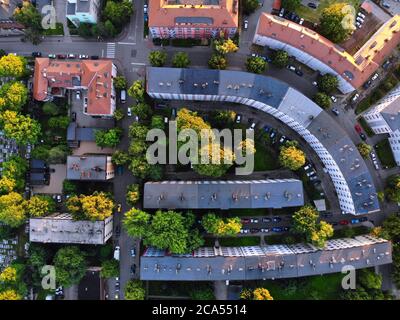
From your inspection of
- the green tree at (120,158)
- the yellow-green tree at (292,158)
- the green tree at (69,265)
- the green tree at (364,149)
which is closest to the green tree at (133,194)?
the green tree at (120,158)

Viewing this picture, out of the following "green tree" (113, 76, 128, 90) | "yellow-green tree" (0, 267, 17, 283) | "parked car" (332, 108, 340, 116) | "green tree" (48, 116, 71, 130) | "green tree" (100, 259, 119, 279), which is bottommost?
"yellow-green tree" (0, 267, 17, 283)

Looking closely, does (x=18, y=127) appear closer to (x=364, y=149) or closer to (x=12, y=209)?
(x=12, y=209)

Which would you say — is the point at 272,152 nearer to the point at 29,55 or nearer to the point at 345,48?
the point at 345,48

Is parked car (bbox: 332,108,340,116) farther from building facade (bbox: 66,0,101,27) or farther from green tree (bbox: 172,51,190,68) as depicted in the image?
building facade (bbox: 66,0,101,27)

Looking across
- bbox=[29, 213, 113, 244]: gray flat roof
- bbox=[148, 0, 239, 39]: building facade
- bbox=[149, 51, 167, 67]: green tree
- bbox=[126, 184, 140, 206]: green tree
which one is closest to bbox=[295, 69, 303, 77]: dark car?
bbox=[148, 0, 239, 39]: building facade

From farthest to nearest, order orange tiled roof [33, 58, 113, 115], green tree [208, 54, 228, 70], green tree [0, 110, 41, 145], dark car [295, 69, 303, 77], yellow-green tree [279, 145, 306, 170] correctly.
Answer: dark car [295, 69, 303, 77] < green tree [0, 110, 41, 145] < green tree [208, 54, 228, 70] < orange tiled roof [33, 58, 113, 115] < yellow-green tree [279, 145, 306, 170]

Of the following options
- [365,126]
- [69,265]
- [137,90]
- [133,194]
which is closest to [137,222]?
[133,194]
